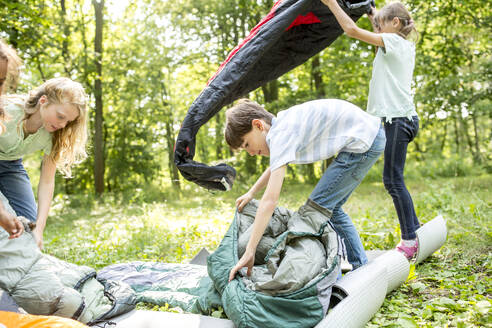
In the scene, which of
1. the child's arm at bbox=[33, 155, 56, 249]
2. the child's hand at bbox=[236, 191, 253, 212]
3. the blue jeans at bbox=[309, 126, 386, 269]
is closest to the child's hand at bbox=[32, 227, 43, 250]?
the child's arm at bbox=[33, 155, 56, 249]

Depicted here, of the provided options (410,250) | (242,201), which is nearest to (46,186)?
(242,201)

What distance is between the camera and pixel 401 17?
2.93 meters

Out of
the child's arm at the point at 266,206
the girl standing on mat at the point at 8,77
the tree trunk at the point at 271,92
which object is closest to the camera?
the girl standing on mat at the point at 8,77

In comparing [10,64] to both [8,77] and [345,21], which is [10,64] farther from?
[345,21]

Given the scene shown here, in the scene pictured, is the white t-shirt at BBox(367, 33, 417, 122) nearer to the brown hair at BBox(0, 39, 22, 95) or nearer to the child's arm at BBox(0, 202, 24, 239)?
the brown hair at BBox(0, 39, 22, 95)

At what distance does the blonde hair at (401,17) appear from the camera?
293cm

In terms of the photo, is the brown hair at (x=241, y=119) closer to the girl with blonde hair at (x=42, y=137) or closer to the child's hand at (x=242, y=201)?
the child's hand at (x=242, y=201)

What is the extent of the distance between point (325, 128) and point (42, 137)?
6.46 feet

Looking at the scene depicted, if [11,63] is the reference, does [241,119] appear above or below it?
below

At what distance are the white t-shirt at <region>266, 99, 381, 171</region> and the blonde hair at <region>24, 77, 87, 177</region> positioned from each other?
4.38 feet

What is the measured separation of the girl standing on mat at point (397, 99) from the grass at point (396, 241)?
45 cm

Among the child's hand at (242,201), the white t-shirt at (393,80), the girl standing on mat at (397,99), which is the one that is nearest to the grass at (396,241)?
the child's hand at (242,201)

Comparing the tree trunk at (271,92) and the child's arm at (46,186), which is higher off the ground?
the tree trunk at (271,92)

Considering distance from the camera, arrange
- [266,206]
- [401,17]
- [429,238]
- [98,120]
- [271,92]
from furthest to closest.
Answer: [271,92] < [98,120] < [429,238] < [401,17] < [266,206]
